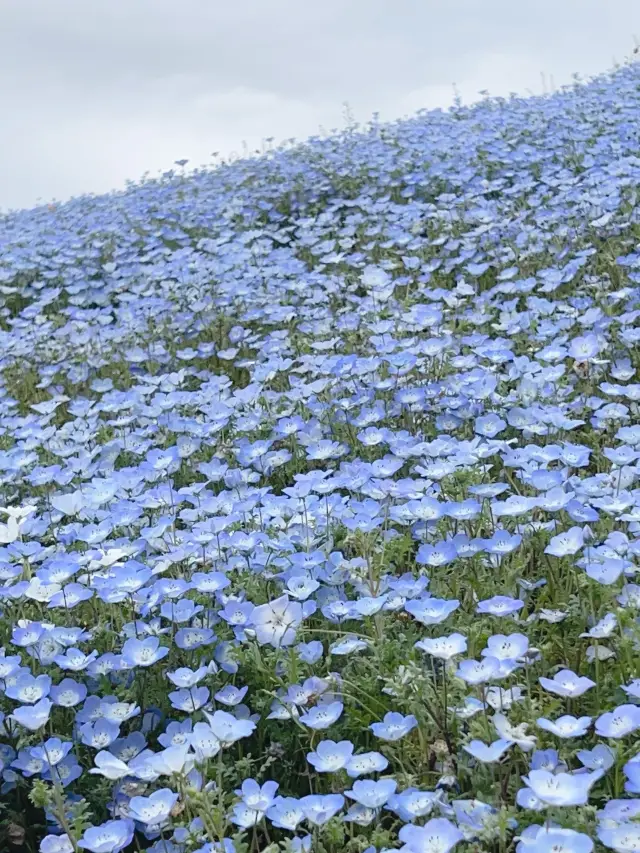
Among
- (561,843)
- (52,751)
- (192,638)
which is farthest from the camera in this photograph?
(192,638)

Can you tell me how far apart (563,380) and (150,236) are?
425cm

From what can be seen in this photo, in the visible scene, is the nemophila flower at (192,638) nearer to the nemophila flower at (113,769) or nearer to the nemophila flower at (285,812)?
the nemophila flower at (113,769)

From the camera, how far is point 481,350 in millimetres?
3289

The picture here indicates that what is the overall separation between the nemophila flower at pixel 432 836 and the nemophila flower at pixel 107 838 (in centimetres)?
44

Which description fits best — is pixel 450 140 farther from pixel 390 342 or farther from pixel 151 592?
pixel 151 592

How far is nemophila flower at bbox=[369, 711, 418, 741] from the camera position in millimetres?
1599

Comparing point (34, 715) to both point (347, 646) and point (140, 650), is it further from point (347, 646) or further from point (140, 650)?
point (347, 646)

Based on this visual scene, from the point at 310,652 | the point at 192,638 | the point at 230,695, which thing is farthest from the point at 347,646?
the point at 192,638

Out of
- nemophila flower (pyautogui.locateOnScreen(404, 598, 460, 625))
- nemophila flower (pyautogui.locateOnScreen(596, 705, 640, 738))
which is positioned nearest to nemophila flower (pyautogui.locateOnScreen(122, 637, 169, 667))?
nemophila flower (pyautogui.locateOnScreen(404, 598, 460, 625))

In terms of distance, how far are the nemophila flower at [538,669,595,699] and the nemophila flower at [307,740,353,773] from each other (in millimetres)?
336

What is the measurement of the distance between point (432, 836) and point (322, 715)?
15.8 inches

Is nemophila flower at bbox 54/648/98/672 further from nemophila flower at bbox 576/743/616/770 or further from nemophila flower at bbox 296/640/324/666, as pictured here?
nemophila flower at bbox 576/743/616/770

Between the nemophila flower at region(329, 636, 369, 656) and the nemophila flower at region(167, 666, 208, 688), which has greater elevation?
the nemophila flower at region(167, 666, 208, 688)

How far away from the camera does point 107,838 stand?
59.2 inches
